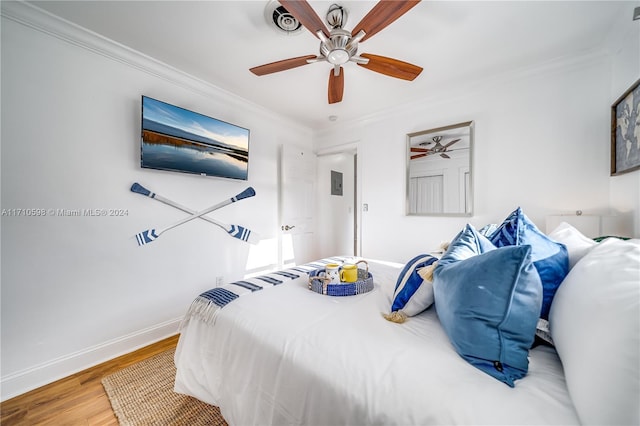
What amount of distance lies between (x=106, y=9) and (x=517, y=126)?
3455 mm

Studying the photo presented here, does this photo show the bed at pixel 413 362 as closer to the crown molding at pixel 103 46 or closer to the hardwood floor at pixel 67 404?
the hardwood floor at pixel 67 404

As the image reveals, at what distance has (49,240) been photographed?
1674 millimetres

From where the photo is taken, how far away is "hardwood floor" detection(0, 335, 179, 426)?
135 cm

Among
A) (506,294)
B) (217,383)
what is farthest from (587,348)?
(217,383)

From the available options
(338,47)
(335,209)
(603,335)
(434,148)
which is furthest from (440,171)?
(603,335)

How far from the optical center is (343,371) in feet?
2.50

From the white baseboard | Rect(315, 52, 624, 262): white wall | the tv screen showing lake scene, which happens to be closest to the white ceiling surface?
Rect(315, 52, 624, 262): white wall

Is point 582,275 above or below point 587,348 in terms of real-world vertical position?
above

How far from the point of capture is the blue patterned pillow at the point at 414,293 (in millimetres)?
1073

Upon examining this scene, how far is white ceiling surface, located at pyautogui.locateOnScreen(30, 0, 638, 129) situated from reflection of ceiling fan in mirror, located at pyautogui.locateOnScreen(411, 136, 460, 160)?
0.56m

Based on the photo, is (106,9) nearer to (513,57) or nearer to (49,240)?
(49,240)

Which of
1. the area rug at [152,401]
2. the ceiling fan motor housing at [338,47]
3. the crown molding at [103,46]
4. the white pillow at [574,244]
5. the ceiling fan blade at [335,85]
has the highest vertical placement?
the crown molding at [103,46]

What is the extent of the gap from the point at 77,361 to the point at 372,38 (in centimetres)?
325

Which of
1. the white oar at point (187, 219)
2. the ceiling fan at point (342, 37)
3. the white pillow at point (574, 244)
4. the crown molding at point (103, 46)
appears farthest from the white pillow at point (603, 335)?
the crown molding at point (103, 46)
